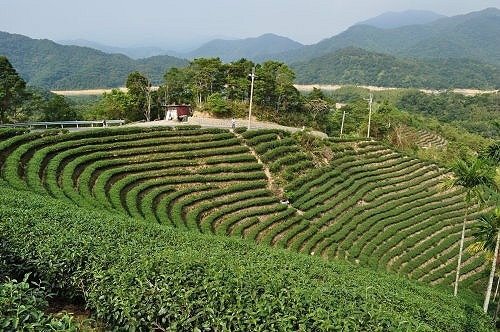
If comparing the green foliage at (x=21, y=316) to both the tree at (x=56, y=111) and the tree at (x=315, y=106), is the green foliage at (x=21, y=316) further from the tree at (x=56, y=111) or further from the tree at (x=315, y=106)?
the tree at (x=315, y=106)

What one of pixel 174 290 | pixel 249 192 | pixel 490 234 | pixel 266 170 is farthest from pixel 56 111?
pixel 174 290

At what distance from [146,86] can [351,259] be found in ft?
135

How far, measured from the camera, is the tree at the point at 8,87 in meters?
44.1

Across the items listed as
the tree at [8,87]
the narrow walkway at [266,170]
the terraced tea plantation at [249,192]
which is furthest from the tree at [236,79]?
the tree at [8,87]

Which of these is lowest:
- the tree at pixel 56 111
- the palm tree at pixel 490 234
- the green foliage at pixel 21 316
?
the palm tree at pixel 490 234

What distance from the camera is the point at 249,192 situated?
2838cm

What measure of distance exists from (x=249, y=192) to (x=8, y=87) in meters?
32.4

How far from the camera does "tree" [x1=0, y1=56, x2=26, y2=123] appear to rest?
4406 centimetres

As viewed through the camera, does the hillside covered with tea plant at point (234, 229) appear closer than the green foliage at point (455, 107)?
Yes

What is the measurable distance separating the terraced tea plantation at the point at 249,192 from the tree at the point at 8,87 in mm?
22058

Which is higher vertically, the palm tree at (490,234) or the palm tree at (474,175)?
the palm tree at (474,175)

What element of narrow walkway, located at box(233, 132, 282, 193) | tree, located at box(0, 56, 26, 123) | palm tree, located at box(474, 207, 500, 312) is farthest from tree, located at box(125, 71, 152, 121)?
palm tree, located at box(474, 207, 500, 312)

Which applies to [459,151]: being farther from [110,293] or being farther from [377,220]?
[110,293]

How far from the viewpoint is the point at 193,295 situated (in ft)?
23.2
